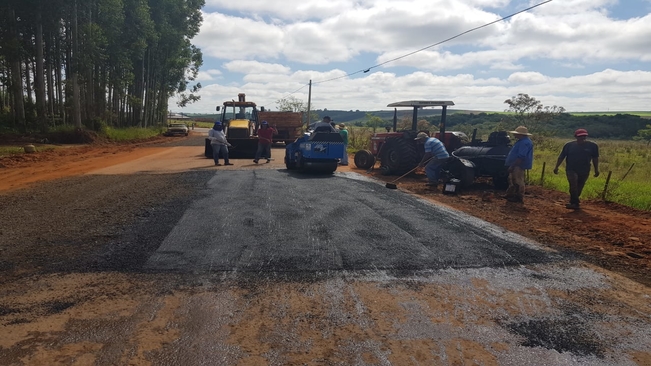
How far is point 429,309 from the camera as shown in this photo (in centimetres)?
420

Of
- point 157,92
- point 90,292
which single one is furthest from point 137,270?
point 157,92

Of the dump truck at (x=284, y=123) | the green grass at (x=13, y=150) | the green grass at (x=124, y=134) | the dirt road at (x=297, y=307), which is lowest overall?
the dirt road at (x=297, y=307)

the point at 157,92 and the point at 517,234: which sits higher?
the point at 157,92

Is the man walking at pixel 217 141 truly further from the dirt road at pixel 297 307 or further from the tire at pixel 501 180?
the tire at pixel 501 180

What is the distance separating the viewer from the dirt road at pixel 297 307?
11.1ft

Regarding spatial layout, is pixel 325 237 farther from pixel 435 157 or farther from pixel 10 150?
pixel 10 150

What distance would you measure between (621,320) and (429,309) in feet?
5.66

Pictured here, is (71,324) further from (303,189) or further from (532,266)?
(303,189)

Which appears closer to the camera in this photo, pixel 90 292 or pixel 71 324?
pixel 71 324

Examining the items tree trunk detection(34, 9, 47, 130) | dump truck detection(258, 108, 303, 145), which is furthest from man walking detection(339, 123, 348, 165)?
tree trunk detection(34, 9, 47, 130)

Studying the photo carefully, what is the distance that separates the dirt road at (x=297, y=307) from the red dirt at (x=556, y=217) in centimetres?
7

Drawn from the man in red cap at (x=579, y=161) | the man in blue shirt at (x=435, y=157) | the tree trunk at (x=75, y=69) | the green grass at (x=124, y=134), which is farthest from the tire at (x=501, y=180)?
the green grass at (x=124, y=134)

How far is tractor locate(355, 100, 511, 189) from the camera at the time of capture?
1175 centimetres

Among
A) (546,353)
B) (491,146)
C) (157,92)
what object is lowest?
(546,353)
